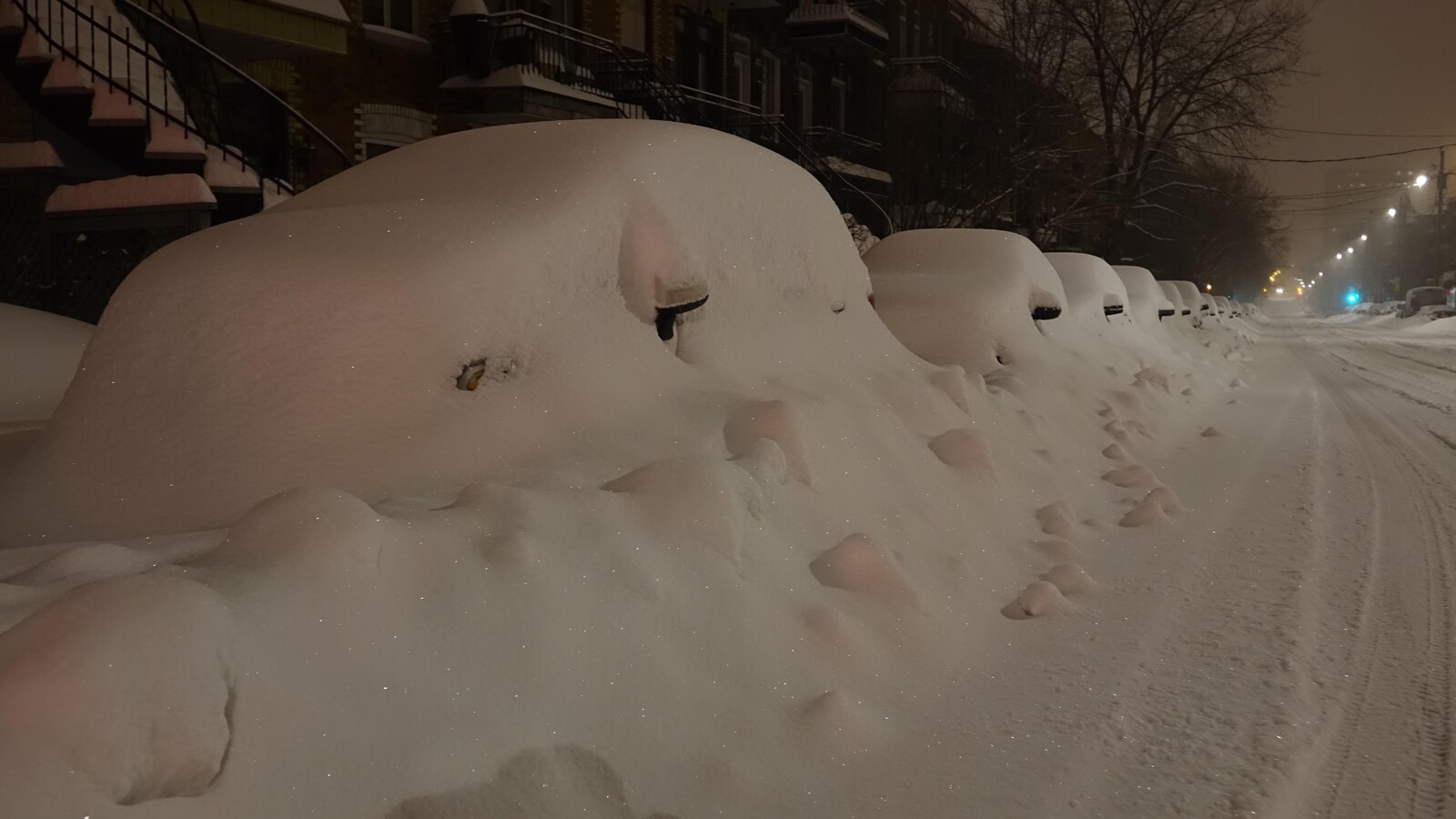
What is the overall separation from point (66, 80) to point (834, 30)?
763 inches

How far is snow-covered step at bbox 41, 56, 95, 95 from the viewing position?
9.96m

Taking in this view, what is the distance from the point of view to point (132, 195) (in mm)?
9383

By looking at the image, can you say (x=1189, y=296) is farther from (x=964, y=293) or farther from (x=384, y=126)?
(x=964, y=293)

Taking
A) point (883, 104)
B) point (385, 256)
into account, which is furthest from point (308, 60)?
point (883, 104)

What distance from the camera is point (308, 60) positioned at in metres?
15.3

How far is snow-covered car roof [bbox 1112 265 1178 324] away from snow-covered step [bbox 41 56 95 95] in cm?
1237

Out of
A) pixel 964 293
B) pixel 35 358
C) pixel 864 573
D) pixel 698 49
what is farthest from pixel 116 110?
pixel 698 49

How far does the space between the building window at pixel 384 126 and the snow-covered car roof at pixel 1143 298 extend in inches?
438

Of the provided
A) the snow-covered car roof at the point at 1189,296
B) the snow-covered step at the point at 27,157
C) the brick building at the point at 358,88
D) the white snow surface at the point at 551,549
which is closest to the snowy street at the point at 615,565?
the white snow surface at the point at 551,549

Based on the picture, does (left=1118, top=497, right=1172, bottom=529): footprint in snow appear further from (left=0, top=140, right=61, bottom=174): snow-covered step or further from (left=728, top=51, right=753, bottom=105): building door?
(left=728, top=51, right=753, bottom=105): building door

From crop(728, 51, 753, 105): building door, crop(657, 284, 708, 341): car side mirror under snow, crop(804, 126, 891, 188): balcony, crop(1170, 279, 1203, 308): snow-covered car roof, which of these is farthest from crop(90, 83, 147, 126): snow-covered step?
crop(1170, 279, 1203, 308): snow-covered car roof

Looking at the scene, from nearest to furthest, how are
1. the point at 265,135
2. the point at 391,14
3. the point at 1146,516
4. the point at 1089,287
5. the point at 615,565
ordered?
the point at 615,565 → the point at 1146,516 → the point at 1089,287 → the point at 265,135 → the point at 391,14

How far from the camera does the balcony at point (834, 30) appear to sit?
84.2 ft

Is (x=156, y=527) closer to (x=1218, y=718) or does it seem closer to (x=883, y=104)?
(x=1218, y=718)
